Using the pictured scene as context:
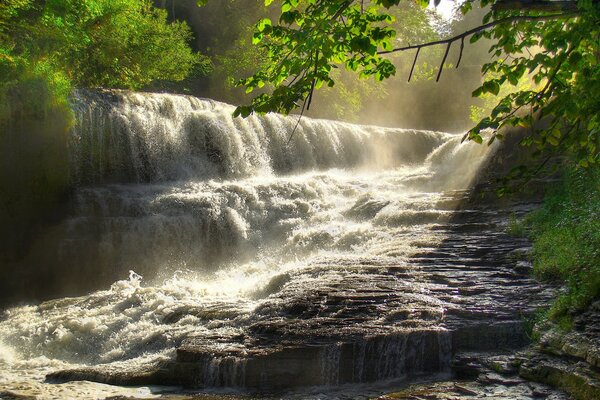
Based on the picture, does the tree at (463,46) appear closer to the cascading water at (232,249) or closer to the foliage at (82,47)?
the cascading water at (232,249)

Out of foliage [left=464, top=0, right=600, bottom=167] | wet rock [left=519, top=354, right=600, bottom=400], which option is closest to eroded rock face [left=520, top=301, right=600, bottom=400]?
wet rock [left=519, top=354, right=600, bottom=400]

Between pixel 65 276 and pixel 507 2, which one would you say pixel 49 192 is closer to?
pixel 65 276

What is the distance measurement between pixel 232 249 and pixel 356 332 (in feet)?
28.5

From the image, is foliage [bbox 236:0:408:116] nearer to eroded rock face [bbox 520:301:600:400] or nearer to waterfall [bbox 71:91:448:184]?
eroded rock face [bbox 520:301:600:400]

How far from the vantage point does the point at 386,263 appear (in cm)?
1091

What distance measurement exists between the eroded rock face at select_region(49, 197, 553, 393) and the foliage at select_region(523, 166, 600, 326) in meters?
0.41

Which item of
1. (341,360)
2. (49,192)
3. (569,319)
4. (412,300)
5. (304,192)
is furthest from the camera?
(304,192)

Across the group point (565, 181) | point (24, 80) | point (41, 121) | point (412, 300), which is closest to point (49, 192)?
point (41, 121)

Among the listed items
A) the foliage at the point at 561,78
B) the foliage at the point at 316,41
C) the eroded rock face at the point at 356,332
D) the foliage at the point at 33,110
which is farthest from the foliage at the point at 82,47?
the foliage at the point at 561,78

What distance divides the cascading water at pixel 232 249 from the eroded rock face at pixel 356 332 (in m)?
A: 0.03

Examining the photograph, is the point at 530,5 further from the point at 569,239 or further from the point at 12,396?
the point at 12,396

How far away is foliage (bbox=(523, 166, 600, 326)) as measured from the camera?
720 centimetres

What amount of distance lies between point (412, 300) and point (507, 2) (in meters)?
5.72

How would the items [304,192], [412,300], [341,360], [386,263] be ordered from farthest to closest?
[304,192], [386,263], [412,300], [341,360]
